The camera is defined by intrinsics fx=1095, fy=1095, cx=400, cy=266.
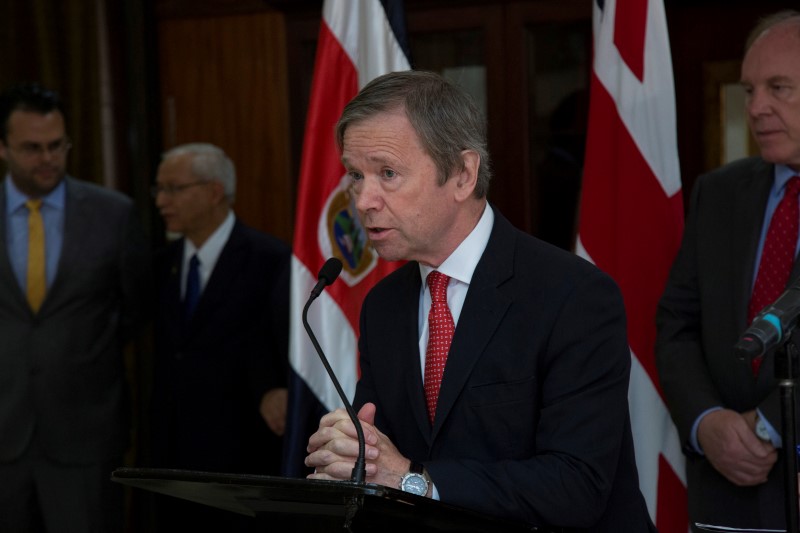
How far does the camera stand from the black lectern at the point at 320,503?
4.59 ft

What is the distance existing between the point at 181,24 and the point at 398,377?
10.4 feet

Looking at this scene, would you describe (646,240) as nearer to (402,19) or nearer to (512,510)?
(402,19)

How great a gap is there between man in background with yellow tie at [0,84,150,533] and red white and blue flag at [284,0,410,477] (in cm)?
94

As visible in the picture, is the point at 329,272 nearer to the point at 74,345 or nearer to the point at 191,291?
the point at 74,345

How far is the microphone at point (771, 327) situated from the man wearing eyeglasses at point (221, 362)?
7.68 feet

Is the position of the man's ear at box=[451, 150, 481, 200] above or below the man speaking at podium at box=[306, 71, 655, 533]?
above

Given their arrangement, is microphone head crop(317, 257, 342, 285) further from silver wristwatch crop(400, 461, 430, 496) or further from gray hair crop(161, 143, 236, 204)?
gray hair crop(161, 143, 236, 204)

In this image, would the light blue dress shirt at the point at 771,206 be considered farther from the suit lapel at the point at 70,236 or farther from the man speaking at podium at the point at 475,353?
the suit lapel at the point at 70,236

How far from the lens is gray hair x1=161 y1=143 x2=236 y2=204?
419 centimetres

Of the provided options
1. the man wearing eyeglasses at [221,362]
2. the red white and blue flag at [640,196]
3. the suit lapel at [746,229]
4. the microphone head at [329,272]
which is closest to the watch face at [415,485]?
the microphone head at [329,272]

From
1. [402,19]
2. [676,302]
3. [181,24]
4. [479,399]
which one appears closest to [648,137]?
[676,302]

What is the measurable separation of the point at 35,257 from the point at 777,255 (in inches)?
92.2

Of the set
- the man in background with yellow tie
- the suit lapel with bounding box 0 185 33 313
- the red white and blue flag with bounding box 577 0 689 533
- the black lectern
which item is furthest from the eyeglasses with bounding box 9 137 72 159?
the black lectern

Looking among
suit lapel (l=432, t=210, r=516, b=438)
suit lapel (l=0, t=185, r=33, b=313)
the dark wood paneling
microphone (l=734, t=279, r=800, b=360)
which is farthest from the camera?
the dark wood paneling
